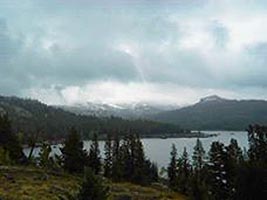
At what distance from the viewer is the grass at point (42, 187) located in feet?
216

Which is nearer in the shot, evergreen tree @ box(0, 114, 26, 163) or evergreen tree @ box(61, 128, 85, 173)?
evergreen tree @ box(61, 128, 85, 173)

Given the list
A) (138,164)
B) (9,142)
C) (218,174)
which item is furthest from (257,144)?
(9,142)

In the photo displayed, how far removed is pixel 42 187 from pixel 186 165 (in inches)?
2222

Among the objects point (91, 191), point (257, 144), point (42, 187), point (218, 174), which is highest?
point (257, 144)

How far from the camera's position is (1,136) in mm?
110312

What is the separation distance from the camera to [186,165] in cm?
12288

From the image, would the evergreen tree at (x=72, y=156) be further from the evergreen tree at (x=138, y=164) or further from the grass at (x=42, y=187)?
the evergreen tree at (x=138, y=164)

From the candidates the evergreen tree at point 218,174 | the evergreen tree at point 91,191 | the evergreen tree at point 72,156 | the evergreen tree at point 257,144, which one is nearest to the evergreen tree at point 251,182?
the evergreen tree at point 218,174

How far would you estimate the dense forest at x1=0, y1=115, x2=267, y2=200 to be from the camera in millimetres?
63312

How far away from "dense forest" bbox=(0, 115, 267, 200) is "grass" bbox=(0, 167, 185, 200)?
5859 mm

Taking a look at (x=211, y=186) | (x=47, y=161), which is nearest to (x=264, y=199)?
(x=211, y=186)

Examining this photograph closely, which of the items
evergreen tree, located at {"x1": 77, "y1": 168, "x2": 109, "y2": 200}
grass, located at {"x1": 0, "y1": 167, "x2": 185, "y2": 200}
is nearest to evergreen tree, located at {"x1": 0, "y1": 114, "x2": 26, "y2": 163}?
grass, located at {"x1": 0, "y1": 167, "x2": 185, "y2": 200}

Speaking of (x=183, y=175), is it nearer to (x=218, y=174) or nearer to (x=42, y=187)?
(x=218, y=174)

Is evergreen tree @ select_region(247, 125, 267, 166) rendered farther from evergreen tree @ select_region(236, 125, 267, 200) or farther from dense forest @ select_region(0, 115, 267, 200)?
evergreen tree @ select_region(236, 125, 267, 200)
